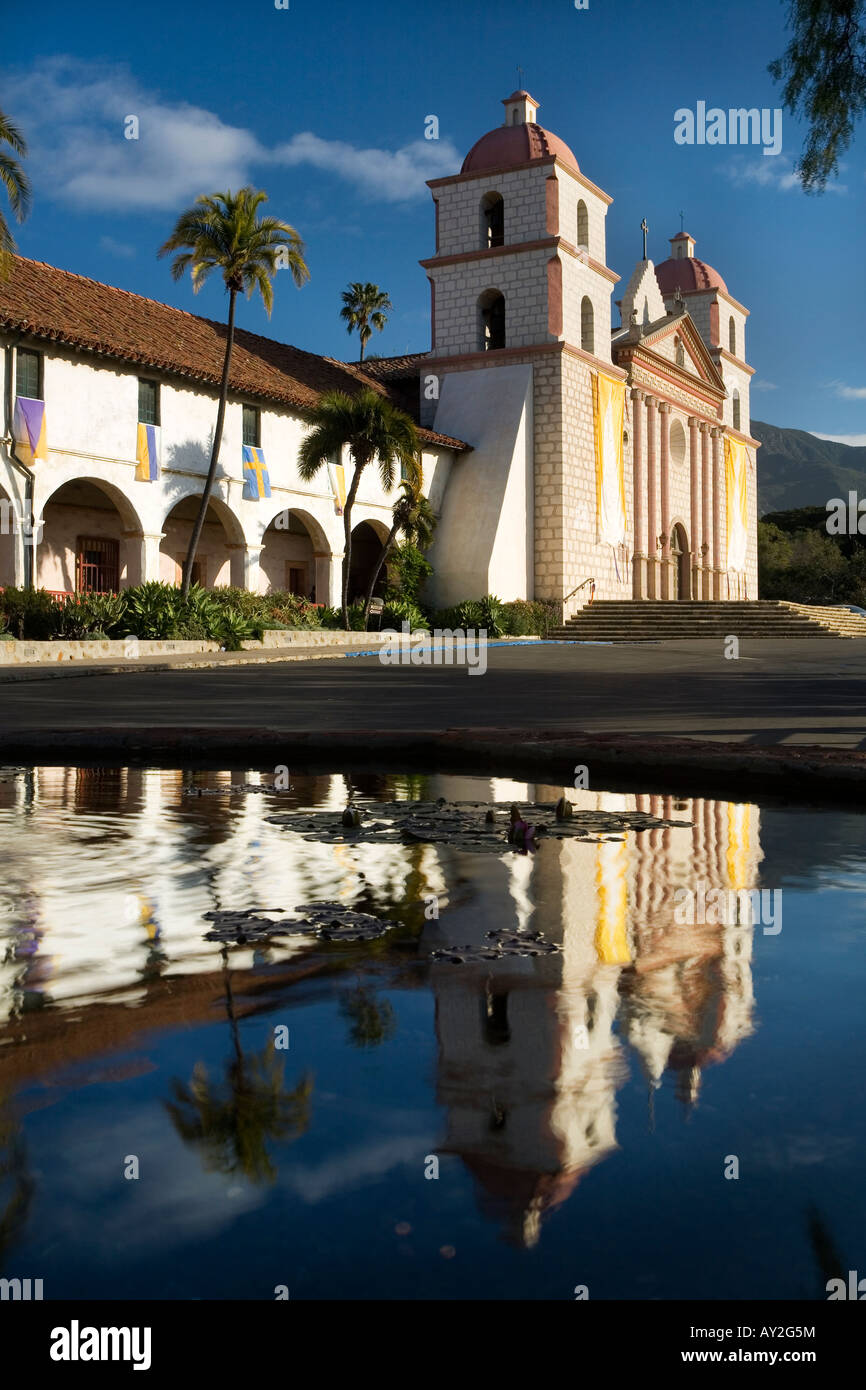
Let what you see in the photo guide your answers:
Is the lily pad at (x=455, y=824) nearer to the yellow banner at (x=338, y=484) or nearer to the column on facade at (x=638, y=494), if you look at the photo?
the yellow banner at (x=338, y=484)

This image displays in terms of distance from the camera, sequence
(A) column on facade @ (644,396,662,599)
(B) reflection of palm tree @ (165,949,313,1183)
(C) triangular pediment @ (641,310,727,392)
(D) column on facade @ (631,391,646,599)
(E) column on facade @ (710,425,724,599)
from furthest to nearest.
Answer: (E) column on facade @ (710,425,724,599)
(C) triangular pediment @ (641,310,727,392)
(A) column on facade @ (644,396,662,599)
(D) column on facade @ (631,391,646,599)
(B) reflection of palm tree @ (165,949,313,1183)

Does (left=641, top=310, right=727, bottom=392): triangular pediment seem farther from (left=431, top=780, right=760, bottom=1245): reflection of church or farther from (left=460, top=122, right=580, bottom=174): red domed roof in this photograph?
(left=431, top=780, right=760, bottom=1245): reflection of church

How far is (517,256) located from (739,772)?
33.0 metres

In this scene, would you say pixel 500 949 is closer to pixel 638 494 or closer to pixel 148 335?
pixel 148 335

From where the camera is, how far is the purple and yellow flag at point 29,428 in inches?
893

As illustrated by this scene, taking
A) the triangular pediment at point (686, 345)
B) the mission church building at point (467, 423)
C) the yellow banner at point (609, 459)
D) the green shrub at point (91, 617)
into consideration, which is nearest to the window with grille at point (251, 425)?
the mission church building at point (467, 423)

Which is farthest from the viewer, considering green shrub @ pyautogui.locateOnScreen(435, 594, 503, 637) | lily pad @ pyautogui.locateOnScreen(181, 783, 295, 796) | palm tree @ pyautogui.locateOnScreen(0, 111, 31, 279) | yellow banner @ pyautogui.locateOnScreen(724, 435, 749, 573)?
yellow banner @ pyautogui.locateOnScreen(724, 435, 749, 573)

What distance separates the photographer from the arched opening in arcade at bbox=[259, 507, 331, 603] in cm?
3158

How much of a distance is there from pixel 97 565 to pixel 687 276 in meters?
32.5

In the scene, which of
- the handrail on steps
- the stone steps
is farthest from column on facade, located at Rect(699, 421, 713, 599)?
the handrail on steps

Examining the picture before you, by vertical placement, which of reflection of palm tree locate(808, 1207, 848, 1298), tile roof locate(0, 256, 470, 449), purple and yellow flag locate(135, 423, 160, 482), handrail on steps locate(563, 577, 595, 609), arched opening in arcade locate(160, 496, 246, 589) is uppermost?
tile roof locate(0, 256, 470, 449)

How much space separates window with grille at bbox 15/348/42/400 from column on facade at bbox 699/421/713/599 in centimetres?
3013

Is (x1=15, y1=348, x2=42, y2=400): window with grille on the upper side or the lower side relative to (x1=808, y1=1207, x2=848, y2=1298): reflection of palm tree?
upper

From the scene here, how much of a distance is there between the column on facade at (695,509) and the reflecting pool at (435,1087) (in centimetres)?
4403
